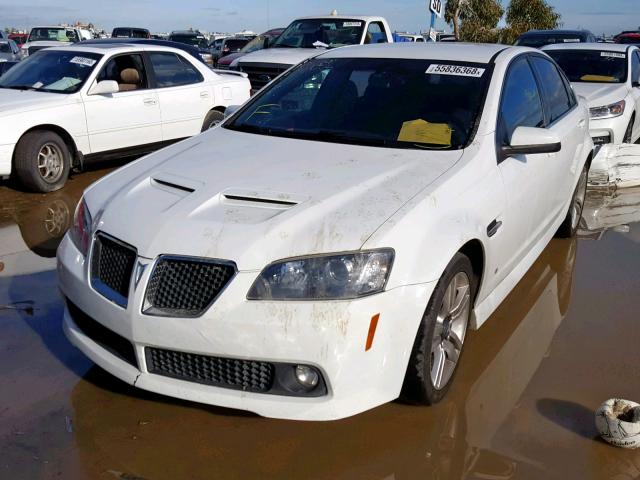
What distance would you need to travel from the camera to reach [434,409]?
10.3ft

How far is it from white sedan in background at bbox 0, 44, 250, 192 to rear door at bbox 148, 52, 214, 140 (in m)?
0.01

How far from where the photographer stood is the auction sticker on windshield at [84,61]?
304 inches

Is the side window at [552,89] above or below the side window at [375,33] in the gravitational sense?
below

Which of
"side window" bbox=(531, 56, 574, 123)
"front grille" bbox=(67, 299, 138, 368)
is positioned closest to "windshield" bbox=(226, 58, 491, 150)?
"side window" bbox=(531, 56, 574, 123)

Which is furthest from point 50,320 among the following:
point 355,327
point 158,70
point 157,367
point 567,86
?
point 158,70

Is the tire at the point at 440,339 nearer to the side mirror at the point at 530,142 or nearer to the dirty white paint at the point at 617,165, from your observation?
the side mirror at the point at 530,142

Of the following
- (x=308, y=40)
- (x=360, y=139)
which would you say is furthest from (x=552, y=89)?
Answer: (x=308, y=40)

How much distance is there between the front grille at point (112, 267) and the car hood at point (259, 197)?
0.16 feet

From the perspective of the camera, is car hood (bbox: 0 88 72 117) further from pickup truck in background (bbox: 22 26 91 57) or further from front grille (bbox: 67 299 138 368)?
pickup truck in background (bbox: 22 26 91 57)

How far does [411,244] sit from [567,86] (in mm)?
3353

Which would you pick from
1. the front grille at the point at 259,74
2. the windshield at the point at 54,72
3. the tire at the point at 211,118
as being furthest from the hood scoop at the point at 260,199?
the front grille at the point at 259,74

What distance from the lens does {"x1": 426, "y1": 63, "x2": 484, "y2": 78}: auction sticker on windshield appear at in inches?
155

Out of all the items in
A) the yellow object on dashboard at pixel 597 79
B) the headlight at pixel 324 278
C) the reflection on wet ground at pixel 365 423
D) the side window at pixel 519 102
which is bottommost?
the reflection on wet ground at pixel 365 423

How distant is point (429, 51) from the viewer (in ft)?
13.9
